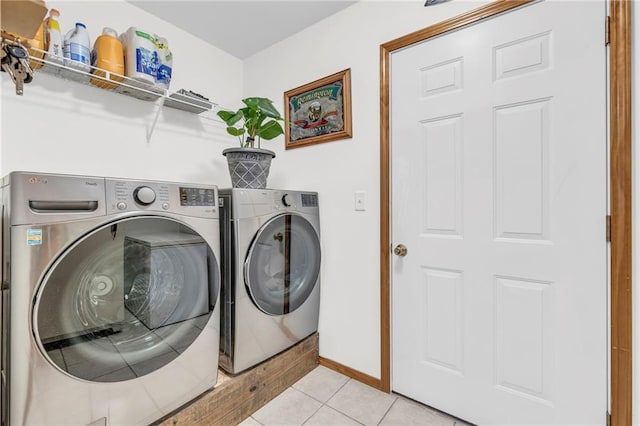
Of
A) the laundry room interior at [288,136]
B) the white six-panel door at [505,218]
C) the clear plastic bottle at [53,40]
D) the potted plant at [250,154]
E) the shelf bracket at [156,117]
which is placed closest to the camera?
the white six-panel door at [505,218]

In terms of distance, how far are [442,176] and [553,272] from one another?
630 mm

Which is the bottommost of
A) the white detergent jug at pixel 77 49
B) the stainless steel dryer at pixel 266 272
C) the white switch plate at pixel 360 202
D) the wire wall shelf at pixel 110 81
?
the stainless steel dryer at pixel 266 272

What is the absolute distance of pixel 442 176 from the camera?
148cm

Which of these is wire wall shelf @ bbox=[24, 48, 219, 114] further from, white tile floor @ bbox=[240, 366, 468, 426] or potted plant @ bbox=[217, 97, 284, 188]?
white tile floor @ bbox=[240, 366, 468, 426]

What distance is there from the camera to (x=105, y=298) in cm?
105

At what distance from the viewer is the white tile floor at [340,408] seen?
143 centimetres

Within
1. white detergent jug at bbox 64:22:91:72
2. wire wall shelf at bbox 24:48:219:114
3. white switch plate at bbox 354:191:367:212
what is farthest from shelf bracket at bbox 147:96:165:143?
white switch plate at bbox 354:191:367:212

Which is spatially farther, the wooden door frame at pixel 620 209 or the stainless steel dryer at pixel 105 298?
the wooden door frame at pixel 620 209

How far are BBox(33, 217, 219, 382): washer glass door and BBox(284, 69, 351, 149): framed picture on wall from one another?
1.07 meters

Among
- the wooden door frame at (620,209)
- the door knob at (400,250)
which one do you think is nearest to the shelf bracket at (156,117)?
the door knob at (400,250)

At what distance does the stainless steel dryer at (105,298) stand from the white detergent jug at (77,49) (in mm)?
839

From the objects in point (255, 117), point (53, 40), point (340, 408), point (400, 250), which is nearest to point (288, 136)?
point (255, 117)

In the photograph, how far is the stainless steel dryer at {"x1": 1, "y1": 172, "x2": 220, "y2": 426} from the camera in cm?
86

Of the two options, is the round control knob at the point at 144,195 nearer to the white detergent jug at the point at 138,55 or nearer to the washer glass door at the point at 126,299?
the washer glass door at the point at 126,299
